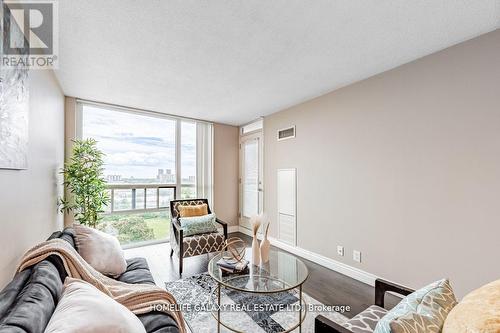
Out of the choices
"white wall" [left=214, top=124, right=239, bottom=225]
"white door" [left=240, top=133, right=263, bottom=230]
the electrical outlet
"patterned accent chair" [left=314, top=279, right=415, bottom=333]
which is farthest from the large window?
"patterned accent chair" [left=314, top=279, right=415, bottom=333]

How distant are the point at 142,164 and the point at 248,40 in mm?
3002

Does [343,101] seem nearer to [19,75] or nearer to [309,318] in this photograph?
[309,318]

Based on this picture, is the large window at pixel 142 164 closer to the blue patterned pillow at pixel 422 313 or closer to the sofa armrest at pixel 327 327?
the sofa armrest at pixel 327 327

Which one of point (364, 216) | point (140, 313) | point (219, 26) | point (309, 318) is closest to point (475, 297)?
point (309, 318)

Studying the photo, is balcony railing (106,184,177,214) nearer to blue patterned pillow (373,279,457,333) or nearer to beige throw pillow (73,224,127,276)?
beige throw pillow (73,224,127,276)

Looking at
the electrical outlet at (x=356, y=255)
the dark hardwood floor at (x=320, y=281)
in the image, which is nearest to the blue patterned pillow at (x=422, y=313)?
the dark hardwood floor at (x=320, y=281)

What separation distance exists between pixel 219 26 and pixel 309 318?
2.58 meters

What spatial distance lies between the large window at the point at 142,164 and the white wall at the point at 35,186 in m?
0.82

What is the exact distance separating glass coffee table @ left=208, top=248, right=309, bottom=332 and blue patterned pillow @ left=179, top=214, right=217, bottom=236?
98 centimetres

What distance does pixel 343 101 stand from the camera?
9.71 ft

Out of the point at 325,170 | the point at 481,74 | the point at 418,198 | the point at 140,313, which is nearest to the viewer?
the point at 140,313

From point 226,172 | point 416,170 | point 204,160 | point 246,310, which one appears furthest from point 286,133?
point 246,310

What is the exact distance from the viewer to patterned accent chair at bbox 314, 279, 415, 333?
1087mm

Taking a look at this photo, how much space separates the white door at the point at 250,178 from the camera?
4438mm
